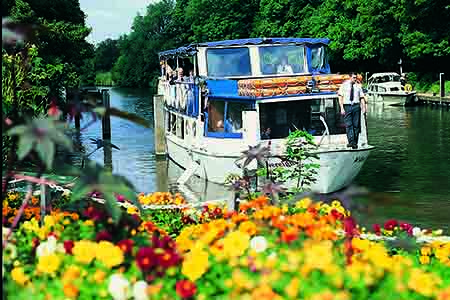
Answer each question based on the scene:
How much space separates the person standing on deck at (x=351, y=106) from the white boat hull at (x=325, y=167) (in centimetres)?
36

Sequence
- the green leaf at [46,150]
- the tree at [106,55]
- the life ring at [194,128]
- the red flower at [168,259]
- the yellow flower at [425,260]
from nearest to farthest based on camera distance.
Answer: the green leaf at [46,150]
the red flower at [168,259]
the yellow flower at [425,260]
the life ring at [194,128]
the tree at [106,55]

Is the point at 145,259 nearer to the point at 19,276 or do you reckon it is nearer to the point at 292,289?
the point at 19,276

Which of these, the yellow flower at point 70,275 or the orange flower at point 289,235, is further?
the orange flower at point 289,235

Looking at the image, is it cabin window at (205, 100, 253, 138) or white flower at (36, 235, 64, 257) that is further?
cabin window at (205, 100, 253, 138)

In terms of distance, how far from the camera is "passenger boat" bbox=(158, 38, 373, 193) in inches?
656

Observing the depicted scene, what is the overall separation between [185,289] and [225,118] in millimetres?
14353

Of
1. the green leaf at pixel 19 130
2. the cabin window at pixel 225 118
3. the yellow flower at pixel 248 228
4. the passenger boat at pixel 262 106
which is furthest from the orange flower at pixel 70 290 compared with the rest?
the cabin window at pixel 225 118

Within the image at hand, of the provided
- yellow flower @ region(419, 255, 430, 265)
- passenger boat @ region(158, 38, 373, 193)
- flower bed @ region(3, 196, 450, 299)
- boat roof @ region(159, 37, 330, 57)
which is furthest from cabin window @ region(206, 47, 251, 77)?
flower bed @ region(3, 196, 450, 299)

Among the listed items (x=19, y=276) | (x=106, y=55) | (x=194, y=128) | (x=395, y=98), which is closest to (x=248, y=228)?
(x=19, y=276)

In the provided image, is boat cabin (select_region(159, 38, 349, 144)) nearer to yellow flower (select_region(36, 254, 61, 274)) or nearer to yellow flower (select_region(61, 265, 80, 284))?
yellow flower (select_region(36, 254, 61, 274))

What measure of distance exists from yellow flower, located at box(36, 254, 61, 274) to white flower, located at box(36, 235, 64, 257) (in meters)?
0.15

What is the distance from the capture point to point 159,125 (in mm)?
25516

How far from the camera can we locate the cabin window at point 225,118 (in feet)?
58.2

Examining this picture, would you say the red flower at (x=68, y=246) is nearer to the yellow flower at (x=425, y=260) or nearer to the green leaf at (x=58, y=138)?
the green leaf at (x=58, y=138)
